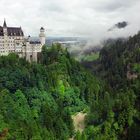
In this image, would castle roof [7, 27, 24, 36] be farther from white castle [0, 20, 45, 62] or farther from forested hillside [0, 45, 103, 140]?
forested hillside [0, 45, 103, 140]

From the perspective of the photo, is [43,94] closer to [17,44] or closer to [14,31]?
[17,44]

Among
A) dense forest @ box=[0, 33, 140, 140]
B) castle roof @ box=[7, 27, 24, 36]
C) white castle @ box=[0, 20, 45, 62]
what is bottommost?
dense forest @ box=[0, 33, 140, 140]

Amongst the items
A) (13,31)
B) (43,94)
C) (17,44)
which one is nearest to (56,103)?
(43,94)

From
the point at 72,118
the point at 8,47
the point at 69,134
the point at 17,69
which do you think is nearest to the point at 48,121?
the point at 69,134

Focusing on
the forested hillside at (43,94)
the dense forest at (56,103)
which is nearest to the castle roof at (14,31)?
the dense forest at (56,103)

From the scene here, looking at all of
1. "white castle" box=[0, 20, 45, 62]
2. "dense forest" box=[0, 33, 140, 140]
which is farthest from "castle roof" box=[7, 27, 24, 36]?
"dense forest" box=[0, 33, 140, 140]

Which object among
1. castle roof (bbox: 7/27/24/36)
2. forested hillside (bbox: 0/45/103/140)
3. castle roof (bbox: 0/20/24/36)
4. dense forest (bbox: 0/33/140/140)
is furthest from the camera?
castle roof (bbox: 7/27/24/36)

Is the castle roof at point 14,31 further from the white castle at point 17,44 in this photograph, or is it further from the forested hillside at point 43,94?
the forested hillside at point 43,94
